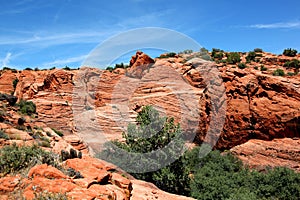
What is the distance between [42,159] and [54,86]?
90.7 feet

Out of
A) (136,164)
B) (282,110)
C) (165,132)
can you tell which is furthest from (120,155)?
(282,110)

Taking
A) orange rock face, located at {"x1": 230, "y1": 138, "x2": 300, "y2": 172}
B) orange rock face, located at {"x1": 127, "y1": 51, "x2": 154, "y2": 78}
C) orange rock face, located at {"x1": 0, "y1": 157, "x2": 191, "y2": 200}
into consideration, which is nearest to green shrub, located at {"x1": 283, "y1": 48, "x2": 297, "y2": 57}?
orange rock face, located at {"x1": 127, "y1": 51, "x2": 154, "y2": 78}

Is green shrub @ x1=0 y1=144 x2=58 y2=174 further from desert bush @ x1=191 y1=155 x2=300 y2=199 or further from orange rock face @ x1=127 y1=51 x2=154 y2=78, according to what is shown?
orange rock face @ x1=127 y1=51 x2=154 y2=78

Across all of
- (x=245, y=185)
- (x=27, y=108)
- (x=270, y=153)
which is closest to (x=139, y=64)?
(x=27, y=108)

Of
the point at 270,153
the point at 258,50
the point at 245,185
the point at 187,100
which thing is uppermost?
the point at 258,50

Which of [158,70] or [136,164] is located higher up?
[158,70]

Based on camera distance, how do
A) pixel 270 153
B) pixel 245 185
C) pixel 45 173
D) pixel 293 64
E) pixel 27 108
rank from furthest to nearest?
1. pixel 293 64
2. pixel 27 108
3. pixel 270 153
4. pixel 245 185
5. pixel 45 173

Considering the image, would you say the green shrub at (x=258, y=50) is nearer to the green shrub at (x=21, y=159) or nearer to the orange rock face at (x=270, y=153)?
the orange rock face at (x=270, y=153)

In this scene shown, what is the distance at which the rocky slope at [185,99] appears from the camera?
16125 millimetres

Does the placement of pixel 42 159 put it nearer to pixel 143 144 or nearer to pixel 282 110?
pixel 143 144

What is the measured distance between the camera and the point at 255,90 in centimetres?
1683

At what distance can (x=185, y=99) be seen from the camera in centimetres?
2092

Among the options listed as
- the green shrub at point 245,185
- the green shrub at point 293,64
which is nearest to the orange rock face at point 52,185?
the green shrub at point 245,185

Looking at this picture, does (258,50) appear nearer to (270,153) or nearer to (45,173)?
(270,153)
